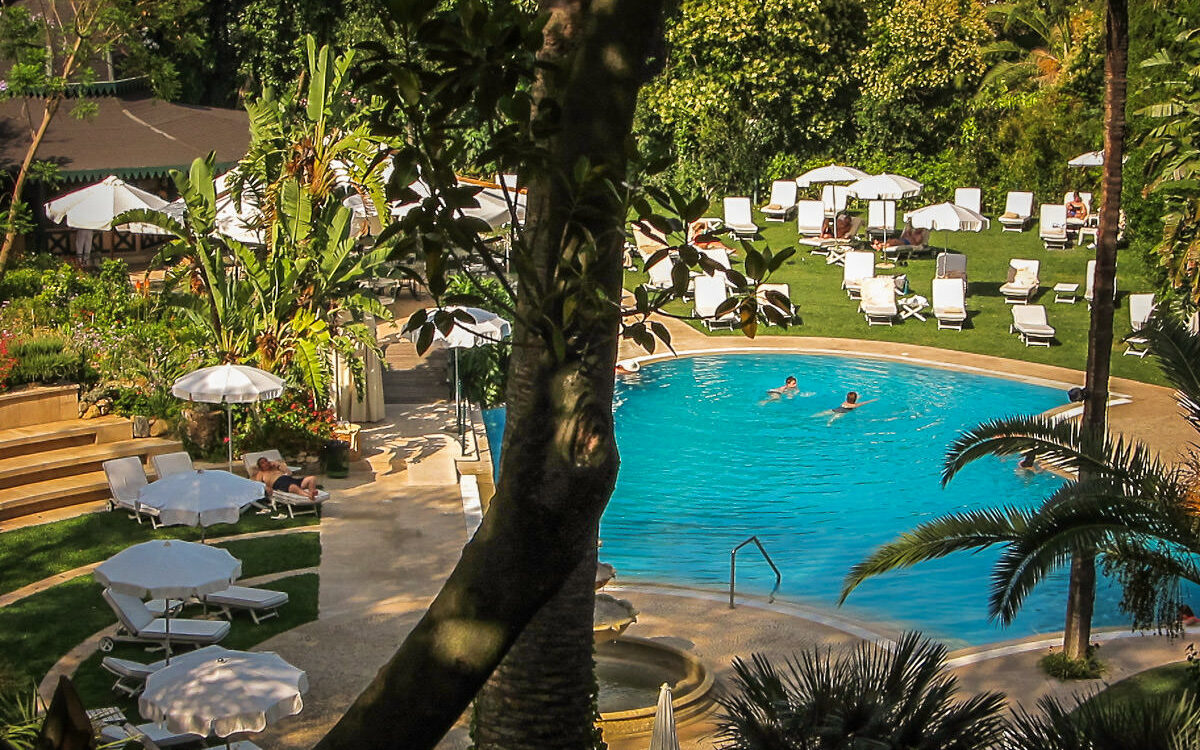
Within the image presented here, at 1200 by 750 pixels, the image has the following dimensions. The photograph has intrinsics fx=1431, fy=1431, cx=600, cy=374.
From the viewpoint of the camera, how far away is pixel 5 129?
28.7m

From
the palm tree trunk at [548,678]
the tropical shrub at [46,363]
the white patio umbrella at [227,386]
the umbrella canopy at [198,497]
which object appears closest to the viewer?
the palm tree trunk at [548,678]

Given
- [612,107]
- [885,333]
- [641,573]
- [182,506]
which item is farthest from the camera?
[885,333]

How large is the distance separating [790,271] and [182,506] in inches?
791

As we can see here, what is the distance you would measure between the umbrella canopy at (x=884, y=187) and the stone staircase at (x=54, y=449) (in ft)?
63.6

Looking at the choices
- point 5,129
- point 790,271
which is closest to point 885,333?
point 790,271

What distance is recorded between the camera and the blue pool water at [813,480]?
1606 cm

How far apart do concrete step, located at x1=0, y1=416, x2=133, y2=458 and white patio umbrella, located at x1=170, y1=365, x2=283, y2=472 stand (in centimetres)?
178

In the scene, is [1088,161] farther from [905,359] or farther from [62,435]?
[62,435]

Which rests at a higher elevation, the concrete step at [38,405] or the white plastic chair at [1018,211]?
the white plastic chair at [1018,211]

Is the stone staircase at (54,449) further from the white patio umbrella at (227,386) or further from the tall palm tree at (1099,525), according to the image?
the tall palm tree at (1099,525)

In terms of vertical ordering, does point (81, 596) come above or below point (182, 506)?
below

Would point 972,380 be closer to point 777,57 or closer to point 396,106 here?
point 777,57

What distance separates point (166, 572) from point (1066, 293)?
2131 centimetres

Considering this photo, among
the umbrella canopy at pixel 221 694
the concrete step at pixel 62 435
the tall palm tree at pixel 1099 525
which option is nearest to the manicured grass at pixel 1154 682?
the tall palm tree at pixel 1099 525
